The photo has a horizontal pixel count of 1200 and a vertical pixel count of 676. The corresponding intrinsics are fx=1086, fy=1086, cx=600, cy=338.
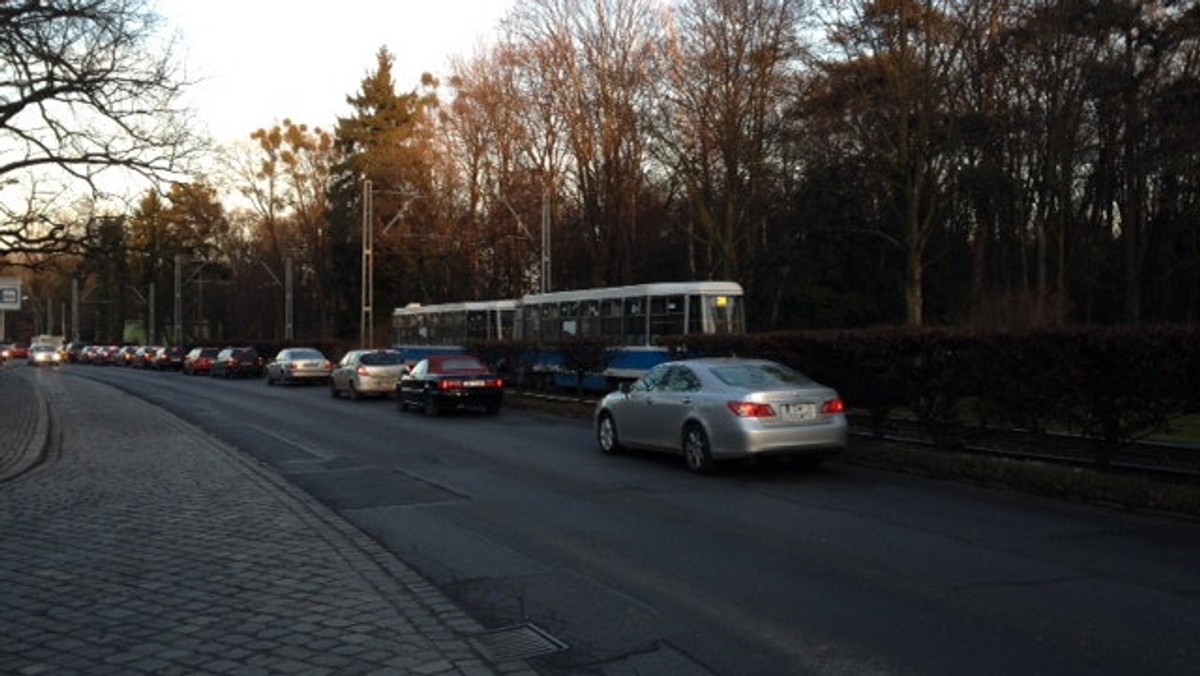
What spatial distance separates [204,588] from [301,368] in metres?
35.7

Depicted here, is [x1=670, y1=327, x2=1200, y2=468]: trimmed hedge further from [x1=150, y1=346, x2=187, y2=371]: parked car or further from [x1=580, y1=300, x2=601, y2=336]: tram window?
[x1=150, y1=346, x2=187, y2=371]: parked car

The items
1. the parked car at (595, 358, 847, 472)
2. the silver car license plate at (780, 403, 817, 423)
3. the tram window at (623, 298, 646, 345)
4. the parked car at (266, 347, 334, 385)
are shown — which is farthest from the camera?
the parked car at (266, 347, 334, 385)

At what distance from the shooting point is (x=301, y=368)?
4209 centimetres

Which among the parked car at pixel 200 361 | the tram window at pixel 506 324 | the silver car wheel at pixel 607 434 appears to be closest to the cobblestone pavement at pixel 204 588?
the silver car wheel at pixel 607 434

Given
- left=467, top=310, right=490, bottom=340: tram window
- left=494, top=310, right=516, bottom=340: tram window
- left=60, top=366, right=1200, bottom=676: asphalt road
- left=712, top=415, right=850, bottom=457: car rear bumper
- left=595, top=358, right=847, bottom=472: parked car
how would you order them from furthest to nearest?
left=467, top=310, right=490, bottom=340: tram window → left=494, top=310, right=516, bottom=340: tram window → left=595, top=358, right=847, bottom=472: parked car → left=712, top=415, right=850, bottom=457: car rear bumper → left=60, top=366, right=1200, bottom=676: asphalt road

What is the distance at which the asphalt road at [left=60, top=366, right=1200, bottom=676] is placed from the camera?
20.0 ft

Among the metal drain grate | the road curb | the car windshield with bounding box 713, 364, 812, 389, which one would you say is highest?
the car windshield with bounding box 713, 364, 812, 389

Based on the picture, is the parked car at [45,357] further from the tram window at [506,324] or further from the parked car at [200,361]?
the tram window at [506,324]

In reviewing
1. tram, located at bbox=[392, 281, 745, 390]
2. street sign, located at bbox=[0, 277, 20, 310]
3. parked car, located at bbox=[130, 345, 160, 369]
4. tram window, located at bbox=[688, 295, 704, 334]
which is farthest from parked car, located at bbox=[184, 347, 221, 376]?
tram window, located at bbox=[688, 295, 704, 334]

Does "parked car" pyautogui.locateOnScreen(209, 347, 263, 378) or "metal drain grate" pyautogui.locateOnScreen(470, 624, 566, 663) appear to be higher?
"parked car" pyautogui.locateOnScreen(209, 347, 263, 378)

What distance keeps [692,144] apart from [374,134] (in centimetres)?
3649

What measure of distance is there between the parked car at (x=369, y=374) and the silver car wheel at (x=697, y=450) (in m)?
18.7

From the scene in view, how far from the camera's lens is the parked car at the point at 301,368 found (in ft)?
138

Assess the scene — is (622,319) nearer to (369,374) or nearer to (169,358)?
(369,374)
